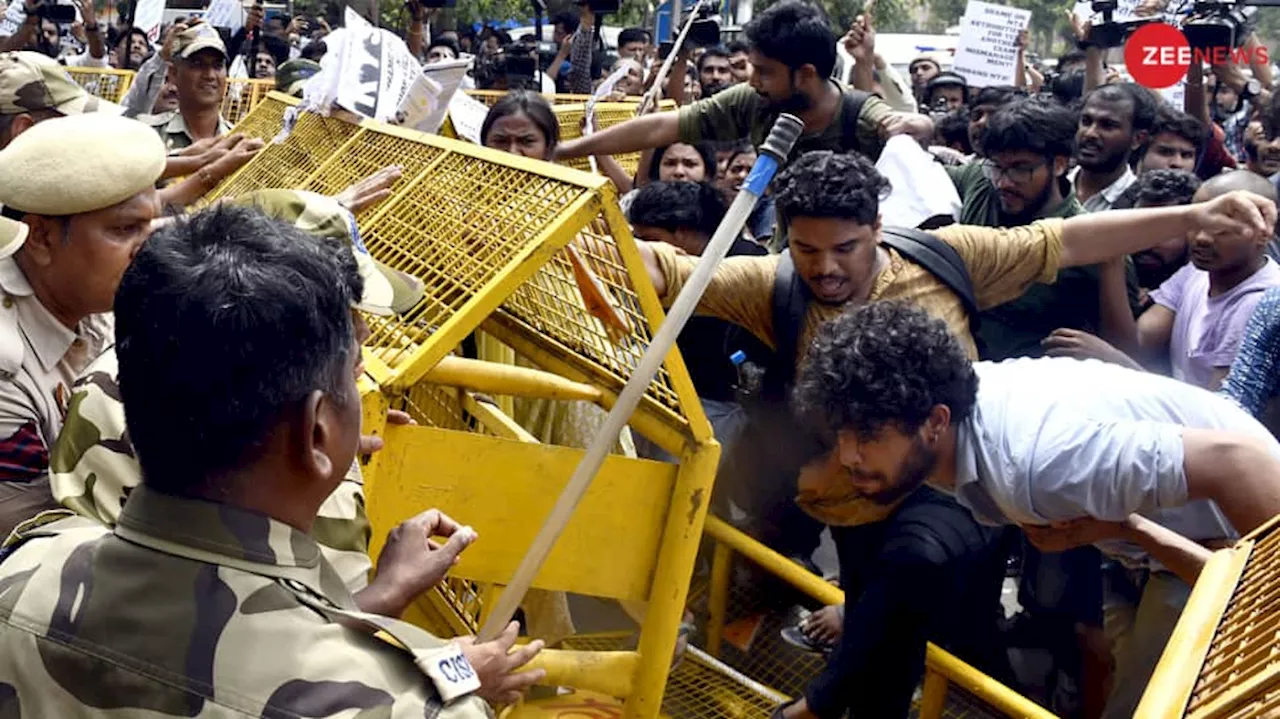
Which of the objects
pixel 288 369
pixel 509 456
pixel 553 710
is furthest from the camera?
pixel 553 710

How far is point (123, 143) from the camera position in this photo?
2.28m

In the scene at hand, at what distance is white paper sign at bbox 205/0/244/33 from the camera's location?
29.5 feet

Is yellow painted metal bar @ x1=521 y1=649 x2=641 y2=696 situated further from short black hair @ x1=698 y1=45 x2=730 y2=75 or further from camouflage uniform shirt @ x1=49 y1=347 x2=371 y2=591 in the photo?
short black hair @ x1=698 y1=45 x2=730 y2=75

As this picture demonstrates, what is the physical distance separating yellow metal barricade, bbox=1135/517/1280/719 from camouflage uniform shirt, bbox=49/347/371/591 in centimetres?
103

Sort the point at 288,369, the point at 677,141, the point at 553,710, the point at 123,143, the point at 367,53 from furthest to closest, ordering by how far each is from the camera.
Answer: the point at 677,141, the point at 367,53, the point at 553,710, the point at 123,143, the point at 288,369

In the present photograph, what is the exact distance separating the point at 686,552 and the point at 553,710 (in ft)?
2.33

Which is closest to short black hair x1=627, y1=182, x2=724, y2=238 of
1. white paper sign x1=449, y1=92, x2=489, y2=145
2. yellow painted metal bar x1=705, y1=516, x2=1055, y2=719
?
white paper sign x1=449, y1=92, x2=489, y2=145

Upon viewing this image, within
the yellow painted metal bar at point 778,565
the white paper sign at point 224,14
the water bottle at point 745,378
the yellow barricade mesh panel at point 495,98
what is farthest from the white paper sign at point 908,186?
the white paper sign at point 224,14

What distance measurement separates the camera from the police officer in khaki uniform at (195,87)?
5.56 m

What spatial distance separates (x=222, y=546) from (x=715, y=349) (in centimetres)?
309

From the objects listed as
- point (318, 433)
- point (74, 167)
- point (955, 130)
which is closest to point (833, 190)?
point (74, 167)

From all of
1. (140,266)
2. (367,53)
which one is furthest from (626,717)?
(367,53)

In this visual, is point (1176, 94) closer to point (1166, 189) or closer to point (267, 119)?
point (1166, 189)

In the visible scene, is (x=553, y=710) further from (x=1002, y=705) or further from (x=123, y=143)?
(x=123, y=143)
